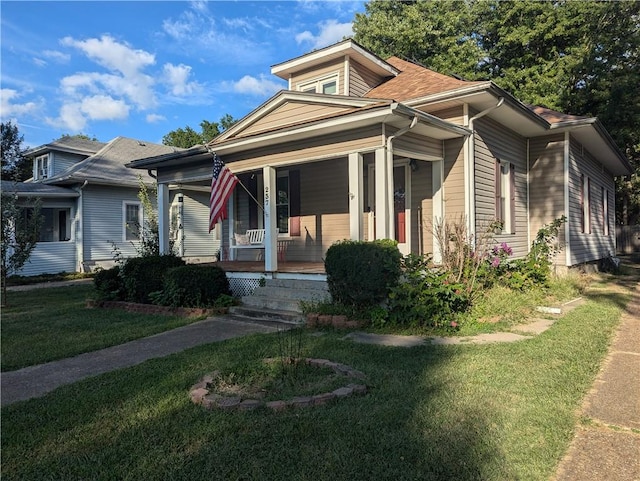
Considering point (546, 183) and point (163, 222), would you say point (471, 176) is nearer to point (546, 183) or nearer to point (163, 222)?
point (546, 183)

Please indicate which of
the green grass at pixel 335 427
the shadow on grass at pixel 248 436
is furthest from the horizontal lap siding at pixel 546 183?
the shadow on grass at pixel 248 436

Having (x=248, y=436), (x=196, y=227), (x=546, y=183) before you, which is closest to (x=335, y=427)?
(x=248, y=436)

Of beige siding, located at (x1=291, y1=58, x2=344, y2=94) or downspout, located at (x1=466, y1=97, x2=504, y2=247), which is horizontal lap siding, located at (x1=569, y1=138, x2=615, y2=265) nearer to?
downspout, located at (x1=466, y1=97, x2=504, y2=247)

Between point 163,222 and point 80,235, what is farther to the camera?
point 80,235

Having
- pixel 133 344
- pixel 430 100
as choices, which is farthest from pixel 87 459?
pixel 430 100

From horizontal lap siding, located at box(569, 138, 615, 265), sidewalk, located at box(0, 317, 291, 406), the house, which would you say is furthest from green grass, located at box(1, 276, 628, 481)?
the house

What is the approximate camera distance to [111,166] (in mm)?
18953

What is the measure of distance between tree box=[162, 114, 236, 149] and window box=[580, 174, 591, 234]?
3104 cm

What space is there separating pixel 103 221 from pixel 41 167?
584cm

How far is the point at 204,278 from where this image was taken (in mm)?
8516

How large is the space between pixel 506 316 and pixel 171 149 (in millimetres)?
20909

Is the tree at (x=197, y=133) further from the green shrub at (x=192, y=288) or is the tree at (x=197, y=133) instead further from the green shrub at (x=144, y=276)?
the green shrub at (x=192, y=288)

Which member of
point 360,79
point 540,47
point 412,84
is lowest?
point 412,84

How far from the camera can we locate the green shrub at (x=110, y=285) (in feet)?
31.1
